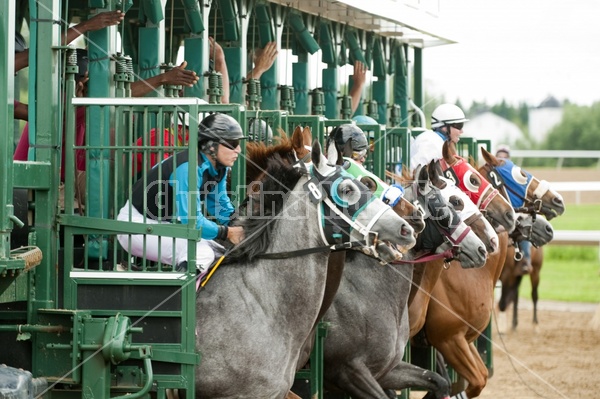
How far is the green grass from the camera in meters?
22.7

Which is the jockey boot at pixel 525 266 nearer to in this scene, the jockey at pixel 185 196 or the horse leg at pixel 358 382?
the horse leg at pixel 358 382

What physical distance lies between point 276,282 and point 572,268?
67.2 feet

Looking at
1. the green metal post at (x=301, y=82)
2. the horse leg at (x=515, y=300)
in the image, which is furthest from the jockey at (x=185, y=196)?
the horse leg at (x=515, y=300)

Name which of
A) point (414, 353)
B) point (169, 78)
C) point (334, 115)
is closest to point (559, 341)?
point (334, 115)

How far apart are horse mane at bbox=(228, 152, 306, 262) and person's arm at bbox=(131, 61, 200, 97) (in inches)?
42.8

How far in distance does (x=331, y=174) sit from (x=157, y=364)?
1407mm

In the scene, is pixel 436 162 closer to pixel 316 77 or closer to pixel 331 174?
pixel 331 174

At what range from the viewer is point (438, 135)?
431 inches

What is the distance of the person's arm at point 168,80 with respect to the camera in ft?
26.7

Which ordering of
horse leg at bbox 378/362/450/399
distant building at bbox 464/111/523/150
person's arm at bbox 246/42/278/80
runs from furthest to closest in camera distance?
distant building at bbox 464/111/523/150 < person's arm at bbox 246/42/278/80 < horse leg at bbox 378/362/450/399

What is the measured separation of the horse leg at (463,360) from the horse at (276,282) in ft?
10.7

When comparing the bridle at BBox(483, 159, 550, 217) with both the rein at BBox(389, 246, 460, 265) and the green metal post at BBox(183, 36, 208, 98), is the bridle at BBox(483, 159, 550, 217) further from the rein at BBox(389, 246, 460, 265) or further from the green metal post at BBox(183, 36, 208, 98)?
the green metal post at BBox(183, 36, 208, 98)

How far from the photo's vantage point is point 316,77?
13320 millimetres

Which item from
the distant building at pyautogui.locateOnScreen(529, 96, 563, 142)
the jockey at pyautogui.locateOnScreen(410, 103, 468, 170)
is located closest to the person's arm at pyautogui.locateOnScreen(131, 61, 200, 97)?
the jockey at pyautogui.locateOnScreen(410, 103, 468, 170)
